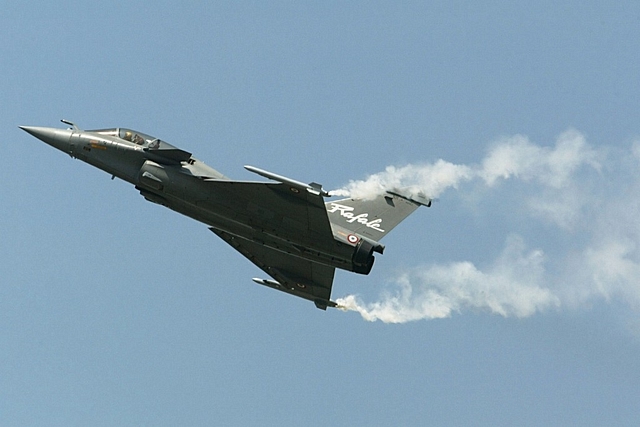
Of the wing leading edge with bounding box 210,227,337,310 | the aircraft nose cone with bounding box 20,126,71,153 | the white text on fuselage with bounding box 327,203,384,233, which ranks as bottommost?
the wing leading edge with bounding box 210,227,337,310

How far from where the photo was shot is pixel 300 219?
3130 centimetres

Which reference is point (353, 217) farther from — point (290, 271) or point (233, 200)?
point (233, 200)

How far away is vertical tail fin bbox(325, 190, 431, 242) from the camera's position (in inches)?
1324

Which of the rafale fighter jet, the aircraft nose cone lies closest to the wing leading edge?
the rafale fighter jet

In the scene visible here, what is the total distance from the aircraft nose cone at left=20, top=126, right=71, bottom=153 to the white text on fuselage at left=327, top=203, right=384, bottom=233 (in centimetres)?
928

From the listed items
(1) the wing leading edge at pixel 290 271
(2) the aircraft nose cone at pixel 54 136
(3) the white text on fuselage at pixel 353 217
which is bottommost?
(1) the wing leading edge at pixel 290 271

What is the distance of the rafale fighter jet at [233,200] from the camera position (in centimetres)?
3127

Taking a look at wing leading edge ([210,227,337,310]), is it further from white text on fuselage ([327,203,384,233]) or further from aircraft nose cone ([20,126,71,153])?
aircraft nose cone ([20,126,71,153])

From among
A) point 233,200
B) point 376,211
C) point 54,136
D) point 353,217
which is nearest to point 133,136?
point 54,136

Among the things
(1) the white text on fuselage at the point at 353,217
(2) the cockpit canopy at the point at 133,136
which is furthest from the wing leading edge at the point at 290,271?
(2) the cockpit canopy at the point at 133,136

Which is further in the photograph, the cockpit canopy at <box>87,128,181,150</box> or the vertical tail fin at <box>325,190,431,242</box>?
the vertical tail fin at <box>325,190,431,242</box>

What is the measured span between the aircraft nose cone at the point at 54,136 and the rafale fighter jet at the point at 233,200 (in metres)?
0.03

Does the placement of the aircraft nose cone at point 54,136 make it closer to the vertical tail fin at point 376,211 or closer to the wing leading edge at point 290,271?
the wing leading edge at point 290,271

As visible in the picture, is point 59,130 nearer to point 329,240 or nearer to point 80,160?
point 80,160
